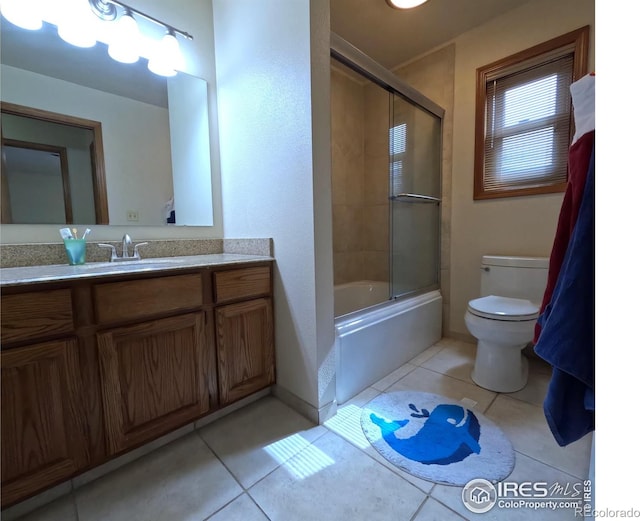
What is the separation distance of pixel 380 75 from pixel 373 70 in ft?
0.28

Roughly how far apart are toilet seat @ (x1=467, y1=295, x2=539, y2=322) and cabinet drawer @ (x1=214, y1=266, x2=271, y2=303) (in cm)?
125

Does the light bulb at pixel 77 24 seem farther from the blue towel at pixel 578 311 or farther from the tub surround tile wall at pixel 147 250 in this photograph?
the blue towel at pixel 578 311

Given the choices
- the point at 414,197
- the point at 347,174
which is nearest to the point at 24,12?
the point at 347,174

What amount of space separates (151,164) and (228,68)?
2.49 feet

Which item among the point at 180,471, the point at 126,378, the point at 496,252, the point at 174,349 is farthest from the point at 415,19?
the point at 180,471

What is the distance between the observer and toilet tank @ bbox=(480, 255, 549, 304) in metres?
1.85

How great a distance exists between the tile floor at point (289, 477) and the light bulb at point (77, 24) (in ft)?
6.61

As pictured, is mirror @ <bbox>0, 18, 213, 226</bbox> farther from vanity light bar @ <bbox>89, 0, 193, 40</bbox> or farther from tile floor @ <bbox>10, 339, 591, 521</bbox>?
tile floor @ <bbox>10, 339, 591, 521</bbox>

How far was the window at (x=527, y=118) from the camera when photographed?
183cm

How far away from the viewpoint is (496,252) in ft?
7.04

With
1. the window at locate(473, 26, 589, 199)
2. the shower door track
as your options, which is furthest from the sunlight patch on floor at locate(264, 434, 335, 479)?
the window at locate(473, 26, 589, 199)

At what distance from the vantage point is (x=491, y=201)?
7.07 feet
